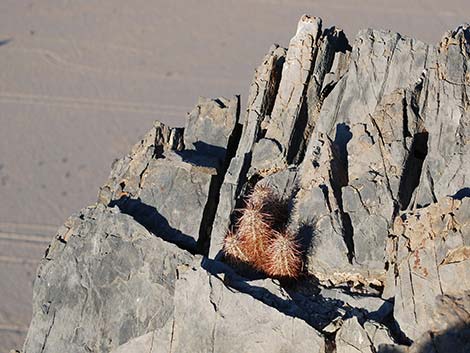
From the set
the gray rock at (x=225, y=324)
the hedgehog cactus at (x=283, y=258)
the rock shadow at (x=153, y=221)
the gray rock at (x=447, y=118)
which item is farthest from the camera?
the rock shadow at (x=153, y=221)

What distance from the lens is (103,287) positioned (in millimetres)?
10594

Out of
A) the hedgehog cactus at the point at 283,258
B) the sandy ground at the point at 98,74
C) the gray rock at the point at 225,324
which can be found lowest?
the gray rock at the point at 225,324

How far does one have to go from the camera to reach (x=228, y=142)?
1278 cm

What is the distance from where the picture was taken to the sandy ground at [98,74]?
22.6 m

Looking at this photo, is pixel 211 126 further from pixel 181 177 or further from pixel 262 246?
pixel 262 246

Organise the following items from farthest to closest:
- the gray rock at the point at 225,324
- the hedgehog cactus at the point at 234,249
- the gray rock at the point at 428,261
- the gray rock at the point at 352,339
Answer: the hedgehog cactus at the point at 234,249 < the gray rock at the point at 225,324 < the gray rock at the point at 428,261 < the gray rock at the point at 352,339

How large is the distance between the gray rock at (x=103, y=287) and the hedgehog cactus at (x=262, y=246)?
0.67 m

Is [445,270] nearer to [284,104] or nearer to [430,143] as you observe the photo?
[430,143]

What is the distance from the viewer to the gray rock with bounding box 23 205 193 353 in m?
10.2

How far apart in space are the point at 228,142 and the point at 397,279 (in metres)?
4.35

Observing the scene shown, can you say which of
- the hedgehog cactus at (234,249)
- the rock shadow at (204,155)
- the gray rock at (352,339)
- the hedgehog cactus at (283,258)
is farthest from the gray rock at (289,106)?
the gray rock at (352,339)

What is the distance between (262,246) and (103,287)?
216 cm

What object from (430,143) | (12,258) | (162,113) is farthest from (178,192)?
(162,113)

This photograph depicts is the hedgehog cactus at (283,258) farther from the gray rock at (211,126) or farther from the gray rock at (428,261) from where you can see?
the gray rock at (211,126)
